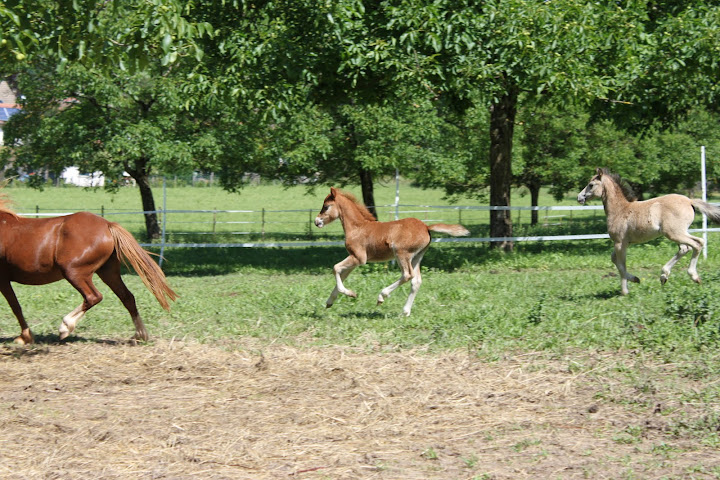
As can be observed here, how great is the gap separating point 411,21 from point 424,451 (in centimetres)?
908

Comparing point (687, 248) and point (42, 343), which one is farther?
point (687, 248)

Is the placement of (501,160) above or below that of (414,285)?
above

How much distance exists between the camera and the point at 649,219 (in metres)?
10.3

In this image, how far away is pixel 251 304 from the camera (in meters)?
10.3

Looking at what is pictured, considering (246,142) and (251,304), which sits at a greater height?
(246,142)

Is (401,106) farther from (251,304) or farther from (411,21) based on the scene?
(251,304)

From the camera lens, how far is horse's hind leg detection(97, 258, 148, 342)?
26.0 ft

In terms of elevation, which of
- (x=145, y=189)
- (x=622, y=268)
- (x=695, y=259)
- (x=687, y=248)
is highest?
(x=145, y=189)

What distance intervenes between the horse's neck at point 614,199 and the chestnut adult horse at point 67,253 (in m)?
6.46

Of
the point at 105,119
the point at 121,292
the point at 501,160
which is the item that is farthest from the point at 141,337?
the point at 105,119

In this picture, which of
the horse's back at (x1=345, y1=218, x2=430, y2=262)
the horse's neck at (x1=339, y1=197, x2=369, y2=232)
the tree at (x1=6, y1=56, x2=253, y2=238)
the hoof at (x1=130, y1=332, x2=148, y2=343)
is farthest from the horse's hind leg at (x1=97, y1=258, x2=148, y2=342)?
the tree at (x1=6, y1=56, x2=253, y2=238)

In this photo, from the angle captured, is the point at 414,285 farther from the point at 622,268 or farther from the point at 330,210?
the point at 622,268

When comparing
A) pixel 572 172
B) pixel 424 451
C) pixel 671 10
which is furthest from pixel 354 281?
pixel 572 172

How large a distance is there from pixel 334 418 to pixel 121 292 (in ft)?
12.0
